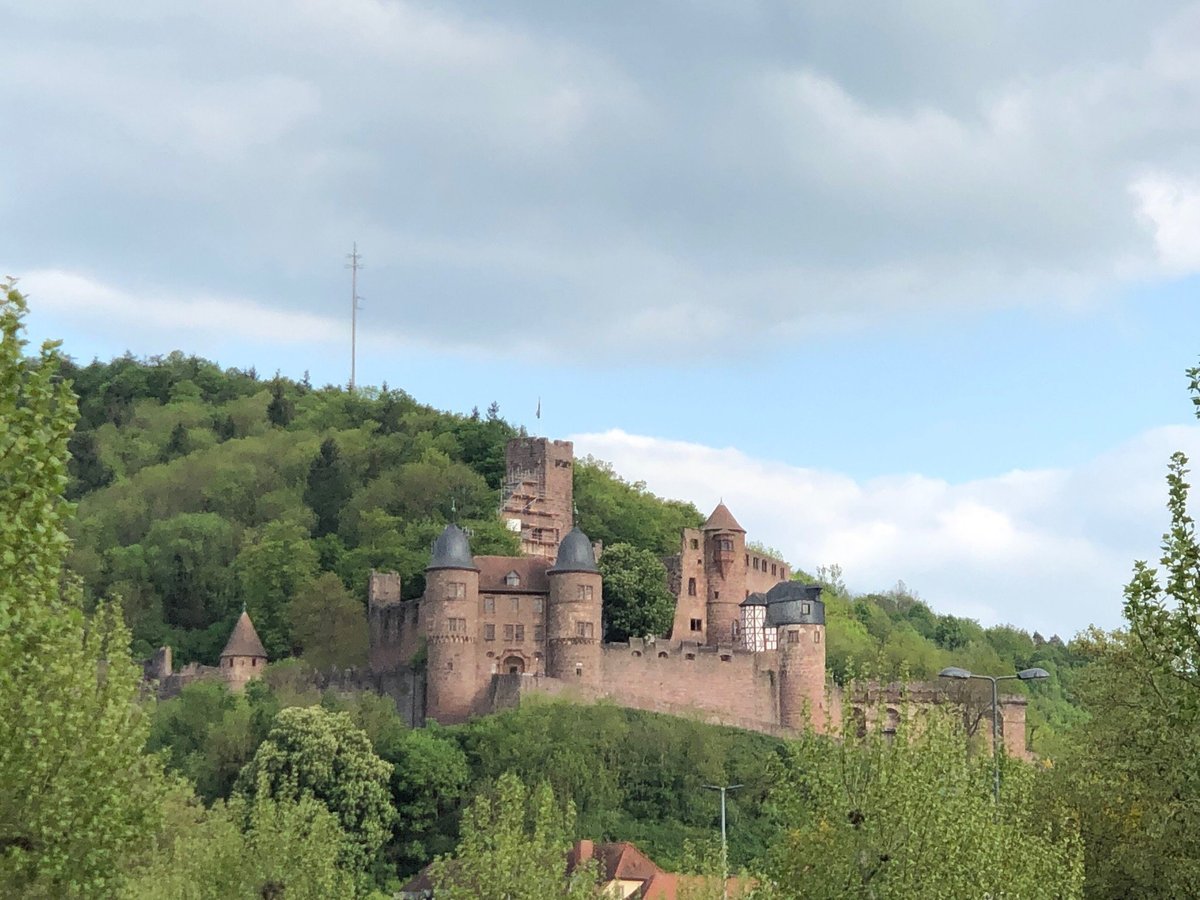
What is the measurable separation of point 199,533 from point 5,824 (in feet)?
293

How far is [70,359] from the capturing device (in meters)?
172

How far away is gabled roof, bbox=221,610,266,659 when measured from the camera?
106 meters

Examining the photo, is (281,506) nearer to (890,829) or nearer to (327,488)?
(327,488)

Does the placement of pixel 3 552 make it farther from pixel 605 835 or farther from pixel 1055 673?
pixel 1055 673

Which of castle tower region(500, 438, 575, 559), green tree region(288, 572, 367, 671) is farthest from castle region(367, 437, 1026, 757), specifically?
castle tower region(500, 438, 575, 559)

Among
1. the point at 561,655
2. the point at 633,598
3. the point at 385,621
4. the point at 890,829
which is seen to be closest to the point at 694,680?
the point at 561,655

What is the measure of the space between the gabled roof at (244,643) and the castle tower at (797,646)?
2502 cm

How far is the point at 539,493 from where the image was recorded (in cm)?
11369

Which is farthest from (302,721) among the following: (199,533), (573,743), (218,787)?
(199,533)

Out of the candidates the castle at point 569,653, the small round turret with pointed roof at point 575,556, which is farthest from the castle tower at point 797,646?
the small round turret with pointed roof at point 575,556

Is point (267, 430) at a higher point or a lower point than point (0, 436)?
higher

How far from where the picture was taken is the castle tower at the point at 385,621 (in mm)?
99812

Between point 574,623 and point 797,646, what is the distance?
409 inches

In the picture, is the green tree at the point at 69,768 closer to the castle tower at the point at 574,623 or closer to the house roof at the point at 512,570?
the castle tower at the point at 574,623
